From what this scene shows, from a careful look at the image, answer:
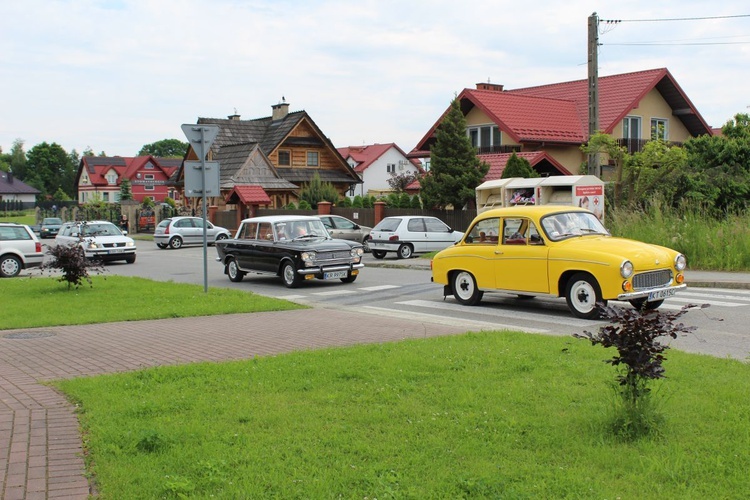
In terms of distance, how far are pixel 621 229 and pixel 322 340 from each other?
1449cm

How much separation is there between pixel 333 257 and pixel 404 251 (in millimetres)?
9295

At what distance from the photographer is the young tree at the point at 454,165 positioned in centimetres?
3184

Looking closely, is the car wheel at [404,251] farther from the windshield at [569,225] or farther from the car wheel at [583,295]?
the car wheel at [583,295]

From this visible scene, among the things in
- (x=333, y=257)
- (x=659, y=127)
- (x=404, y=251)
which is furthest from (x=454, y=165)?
(x=659, y=127)

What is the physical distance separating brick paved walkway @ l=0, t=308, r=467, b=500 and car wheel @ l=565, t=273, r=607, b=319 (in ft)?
6.91

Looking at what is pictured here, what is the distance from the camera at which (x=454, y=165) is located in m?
32.3

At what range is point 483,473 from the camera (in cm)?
471

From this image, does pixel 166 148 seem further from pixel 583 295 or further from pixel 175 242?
pixel 583 295

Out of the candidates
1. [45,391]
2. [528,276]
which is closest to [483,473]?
[45,391]

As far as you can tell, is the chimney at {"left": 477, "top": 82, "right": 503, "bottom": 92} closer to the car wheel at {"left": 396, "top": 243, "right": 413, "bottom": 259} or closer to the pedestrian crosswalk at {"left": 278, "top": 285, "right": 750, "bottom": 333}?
the car wheel at {"left": 396, "top": 243, "right": 413, "bottom": 259}

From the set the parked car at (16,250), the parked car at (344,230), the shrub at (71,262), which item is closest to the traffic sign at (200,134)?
the shrub at (71,262)

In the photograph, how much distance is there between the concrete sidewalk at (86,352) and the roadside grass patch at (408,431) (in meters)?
0.22

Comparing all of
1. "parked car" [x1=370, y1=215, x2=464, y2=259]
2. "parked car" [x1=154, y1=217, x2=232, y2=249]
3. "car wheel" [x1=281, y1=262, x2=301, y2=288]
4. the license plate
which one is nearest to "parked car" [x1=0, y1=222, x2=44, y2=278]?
"car wheel" [x1=281, y1=262, x2=301, y2=288]

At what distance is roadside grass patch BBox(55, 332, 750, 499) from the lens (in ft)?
15.0
